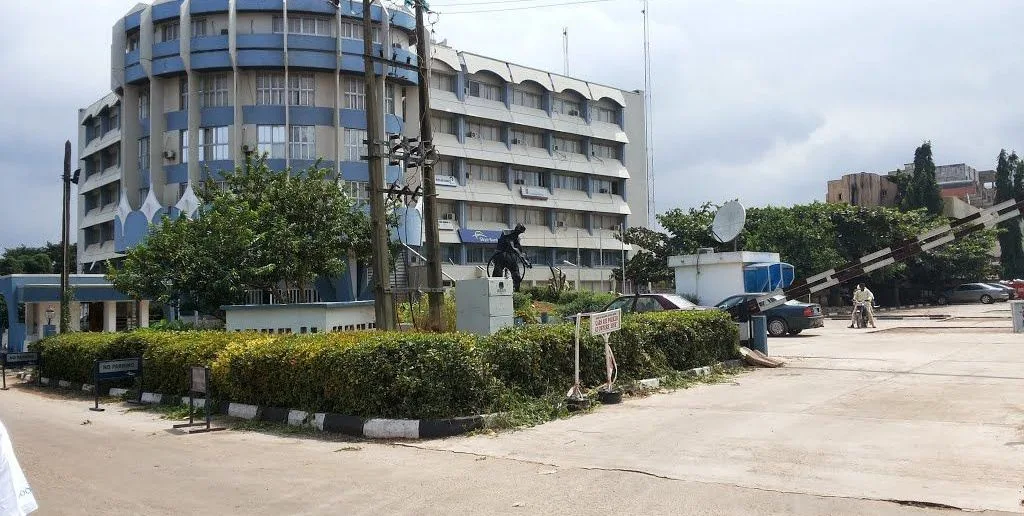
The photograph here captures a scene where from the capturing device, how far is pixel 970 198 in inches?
3191

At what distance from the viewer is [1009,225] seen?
65125 mm

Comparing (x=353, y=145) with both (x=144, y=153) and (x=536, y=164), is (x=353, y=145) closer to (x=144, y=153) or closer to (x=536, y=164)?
(x=144, y=153)

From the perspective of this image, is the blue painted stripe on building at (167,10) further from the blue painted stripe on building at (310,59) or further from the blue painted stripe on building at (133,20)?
the blue painted stripe on building at (310,59)

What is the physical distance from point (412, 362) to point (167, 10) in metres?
40.6

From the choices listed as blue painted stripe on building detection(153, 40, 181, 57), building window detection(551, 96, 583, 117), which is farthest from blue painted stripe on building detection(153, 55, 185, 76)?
building window detection(551, 96, 583, 117)

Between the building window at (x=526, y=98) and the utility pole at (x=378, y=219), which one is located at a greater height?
the building window at (x=526, y=98)

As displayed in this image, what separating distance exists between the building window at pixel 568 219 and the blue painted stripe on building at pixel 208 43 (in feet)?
102

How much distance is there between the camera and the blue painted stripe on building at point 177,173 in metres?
44.3

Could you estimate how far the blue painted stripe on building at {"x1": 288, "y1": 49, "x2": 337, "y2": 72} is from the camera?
42.5m

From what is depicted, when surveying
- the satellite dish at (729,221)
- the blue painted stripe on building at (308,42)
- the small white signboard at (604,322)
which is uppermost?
the blue painted stripe on building at (308,42)

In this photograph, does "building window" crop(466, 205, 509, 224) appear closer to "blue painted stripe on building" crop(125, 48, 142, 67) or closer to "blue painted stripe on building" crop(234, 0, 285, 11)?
"blue painted stripe on building" crop(234, 0, 285, 11)

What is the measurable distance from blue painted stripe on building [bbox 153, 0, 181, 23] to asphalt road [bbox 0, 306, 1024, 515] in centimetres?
3577

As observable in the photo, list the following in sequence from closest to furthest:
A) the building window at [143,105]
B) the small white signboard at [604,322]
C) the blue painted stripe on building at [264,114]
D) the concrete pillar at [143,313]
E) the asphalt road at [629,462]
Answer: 1. the asphalt road at [629,462]
2. the small white signboard at [604,322]
3. the concrete pillar at [143,313]
4. the blue painted stripe on building at [264,114]
5. the building window at [143,105]

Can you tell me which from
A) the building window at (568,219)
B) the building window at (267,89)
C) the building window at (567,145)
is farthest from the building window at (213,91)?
the building window at (568,219)
